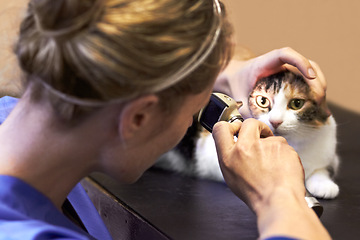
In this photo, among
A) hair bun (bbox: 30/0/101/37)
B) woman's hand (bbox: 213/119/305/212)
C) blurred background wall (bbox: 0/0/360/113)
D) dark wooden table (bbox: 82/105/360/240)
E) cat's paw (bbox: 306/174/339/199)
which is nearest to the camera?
hair bun (bbox: 30/0/101/37)

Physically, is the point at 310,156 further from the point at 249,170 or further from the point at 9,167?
the point at 9,167

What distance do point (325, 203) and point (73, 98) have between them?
62 cm

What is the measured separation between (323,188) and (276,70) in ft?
0.91

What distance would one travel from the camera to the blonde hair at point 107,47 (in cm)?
53

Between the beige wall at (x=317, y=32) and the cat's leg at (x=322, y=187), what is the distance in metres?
0.82

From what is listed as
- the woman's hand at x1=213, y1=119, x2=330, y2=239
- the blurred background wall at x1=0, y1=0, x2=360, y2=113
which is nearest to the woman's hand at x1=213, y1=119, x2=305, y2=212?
the woman's hand at x1=213, y1=119, x2=330, y2=239

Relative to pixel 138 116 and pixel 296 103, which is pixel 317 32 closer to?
pixel 296 103

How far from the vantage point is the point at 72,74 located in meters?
0.55

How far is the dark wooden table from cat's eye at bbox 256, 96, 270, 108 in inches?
8.2

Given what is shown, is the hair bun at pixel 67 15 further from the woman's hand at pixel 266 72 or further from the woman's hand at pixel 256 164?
the woman's hand at pixel 266 72

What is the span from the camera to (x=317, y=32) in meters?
1.78

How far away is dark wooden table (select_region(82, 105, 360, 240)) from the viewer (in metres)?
0.83

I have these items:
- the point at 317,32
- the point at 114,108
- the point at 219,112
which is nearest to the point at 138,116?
the point at 114,108

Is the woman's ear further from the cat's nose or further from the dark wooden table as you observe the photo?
the cat's nose
